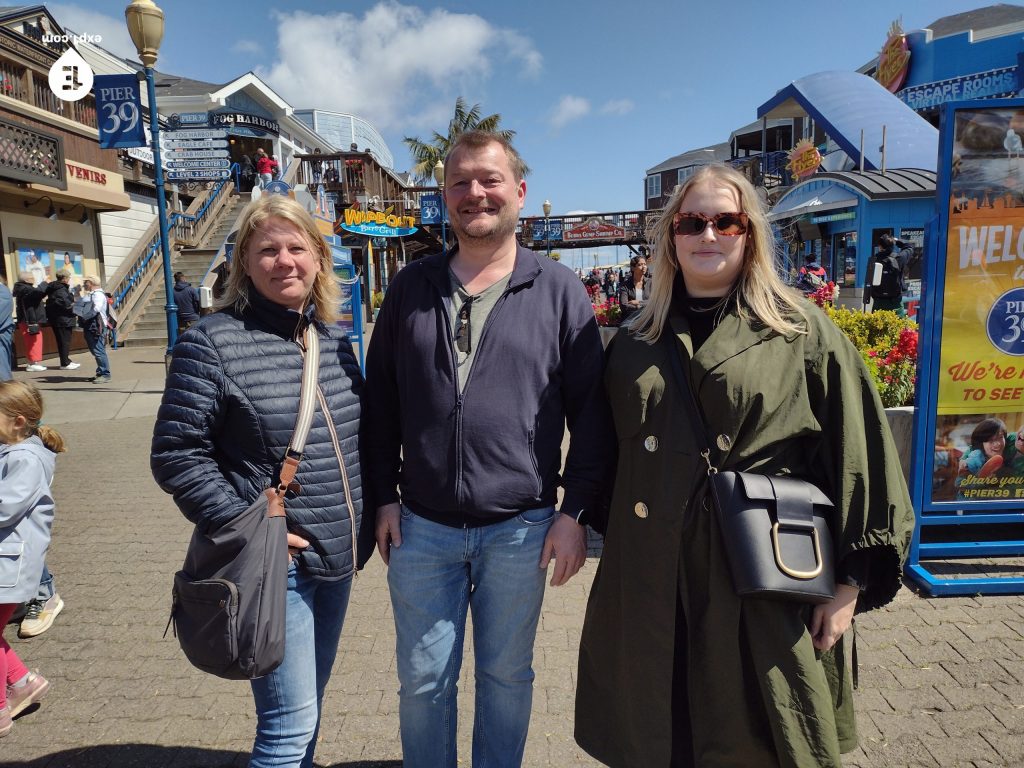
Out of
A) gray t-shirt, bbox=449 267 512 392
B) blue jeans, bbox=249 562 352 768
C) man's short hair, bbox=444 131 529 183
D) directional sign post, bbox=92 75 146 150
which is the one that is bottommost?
blue jeans, bbox=249 562 352 768

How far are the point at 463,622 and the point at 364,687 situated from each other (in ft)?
3.79

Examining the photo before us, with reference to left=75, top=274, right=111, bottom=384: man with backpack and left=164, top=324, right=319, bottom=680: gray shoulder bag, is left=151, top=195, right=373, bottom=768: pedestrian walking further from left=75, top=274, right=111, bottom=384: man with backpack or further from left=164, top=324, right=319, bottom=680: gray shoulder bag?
left=75, top=274, right=111, bottom=384: man with backpack

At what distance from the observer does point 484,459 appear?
78.7 inches

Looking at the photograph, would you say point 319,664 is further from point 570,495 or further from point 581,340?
point 581,340

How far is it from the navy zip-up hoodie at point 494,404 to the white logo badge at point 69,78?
56.1 ft

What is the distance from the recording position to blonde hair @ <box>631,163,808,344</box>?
1.82m

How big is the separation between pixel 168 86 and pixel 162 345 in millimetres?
19186

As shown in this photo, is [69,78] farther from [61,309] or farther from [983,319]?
[983,319]

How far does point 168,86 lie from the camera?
96.7ft

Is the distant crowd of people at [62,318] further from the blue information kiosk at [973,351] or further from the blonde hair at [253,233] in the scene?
the blue information kiosk at [973,351]

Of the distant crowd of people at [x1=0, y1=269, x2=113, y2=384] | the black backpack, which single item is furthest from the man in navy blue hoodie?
the black backpack

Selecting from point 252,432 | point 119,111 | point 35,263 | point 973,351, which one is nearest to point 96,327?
point 119,111

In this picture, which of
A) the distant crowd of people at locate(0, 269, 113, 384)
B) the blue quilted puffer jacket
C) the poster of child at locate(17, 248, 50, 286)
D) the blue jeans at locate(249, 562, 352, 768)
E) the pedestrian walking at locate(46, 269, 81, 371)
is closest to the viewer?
the blue quilted puffer jacket

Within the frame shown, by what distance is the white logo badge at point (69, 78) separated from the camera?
14.8m
